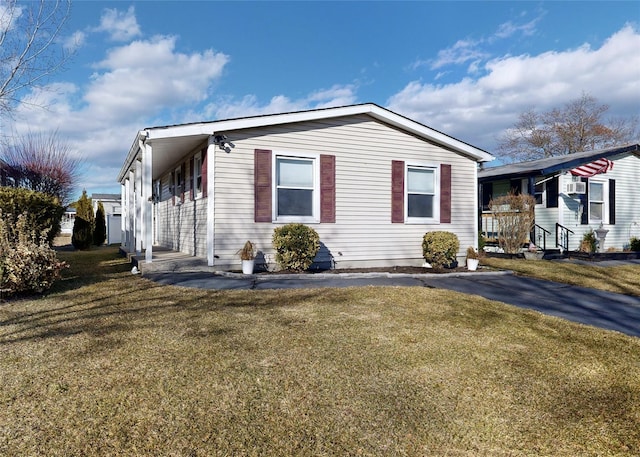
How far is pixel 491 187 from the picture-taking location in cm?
1532

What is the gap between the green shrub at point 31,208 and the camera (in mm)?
6652

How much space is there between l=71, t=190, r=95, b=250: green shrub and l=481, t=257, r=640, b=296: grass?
613 inches

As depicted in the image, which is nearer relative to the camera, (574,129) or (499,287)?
(499,287)

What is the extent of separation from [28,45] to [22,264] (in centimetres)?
690

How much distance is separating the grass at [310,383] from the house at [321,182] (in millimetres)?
3243

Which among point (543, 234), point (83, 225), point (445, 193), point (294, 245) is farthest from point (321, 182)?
point (83, 225)

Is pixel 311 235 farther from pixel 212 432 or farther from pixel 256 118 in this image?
pixel 212 432

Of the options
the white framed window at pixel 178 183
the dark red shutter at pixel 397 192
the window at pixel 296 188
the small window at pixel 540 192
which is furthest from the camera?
the small window at pixel 540 192

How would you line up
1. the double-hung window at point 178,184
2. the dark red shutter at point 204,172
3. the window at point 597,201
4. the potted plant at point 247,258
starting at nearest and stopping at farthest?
the potted plant at point 247,258
the dark red shutter at point 204,172
the double-hung window at point 178,184
the window at point 597,201

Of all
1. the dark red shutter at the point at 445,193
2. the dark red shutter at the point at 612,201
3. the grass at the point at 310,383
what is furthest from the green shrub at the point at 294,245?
the dark red shutter at the point at 612,201

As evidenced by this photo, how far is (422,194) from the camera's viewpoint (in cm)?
953

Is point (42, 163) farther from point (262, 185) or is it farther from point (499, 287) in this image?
point (499, 287)

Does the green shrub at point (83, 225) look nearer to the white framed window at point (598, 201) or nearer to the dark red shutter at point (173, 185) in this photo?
the dark red shutter at point (173, 185)

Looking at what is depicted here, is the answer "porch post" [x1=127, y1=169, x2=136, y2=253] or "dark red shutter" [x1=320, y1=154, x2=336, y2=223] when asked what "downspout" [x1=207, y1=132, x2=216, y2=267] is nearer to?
"dark red shutter" [x1=320, y1=154, x2=336, y2=223]
